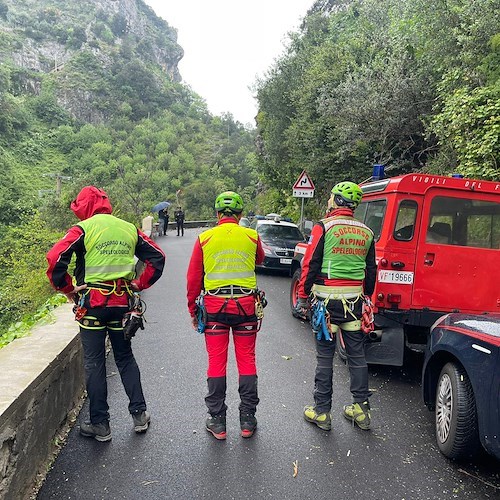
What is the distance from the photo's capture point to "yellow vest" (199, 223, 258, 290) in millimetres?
3648

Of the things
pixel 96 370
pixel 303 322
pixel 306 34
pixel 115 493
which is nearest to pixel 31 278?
pixel 303 322

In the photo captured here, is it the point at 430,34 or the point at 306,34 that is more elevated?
the point at 306,34

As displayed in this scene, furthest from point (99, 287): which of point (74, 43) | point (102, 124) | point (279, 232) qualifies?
point (74, 43)

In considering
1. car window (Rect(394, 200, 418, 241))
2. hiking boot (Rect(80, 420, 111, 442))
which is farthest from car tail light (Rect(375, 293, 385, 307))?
hiking boot (Rect(80, 420, 111, 442))

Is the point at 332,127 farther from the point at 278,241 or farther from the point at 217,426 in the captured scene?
the point at 217,426

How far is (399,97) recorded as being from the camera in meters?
13.3

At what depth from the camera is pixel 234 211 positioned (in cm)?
378

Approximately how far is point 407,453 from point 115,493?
216cm

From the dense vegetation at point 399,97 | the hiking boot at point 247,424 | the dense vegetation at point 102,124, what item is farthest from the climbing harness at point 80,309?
the dense vegetation at point 102,124

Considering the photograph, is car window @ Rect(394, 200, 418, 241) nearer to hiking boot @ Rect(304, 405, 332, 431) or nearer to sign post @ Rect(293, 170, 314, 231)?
hiking boot @ Rect(304, 405, 332, 431)

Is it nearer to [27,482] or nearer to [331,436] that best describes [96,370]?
[27,482]

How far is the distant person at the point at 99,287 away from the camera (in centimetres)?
340

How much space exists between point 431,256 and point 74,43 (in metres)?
125

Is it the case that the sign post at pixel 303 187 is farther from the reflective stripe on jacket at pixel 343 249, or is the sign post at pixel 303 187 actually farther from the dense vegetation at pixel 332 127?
the reflective stripe on jacket at pixel 343 249
